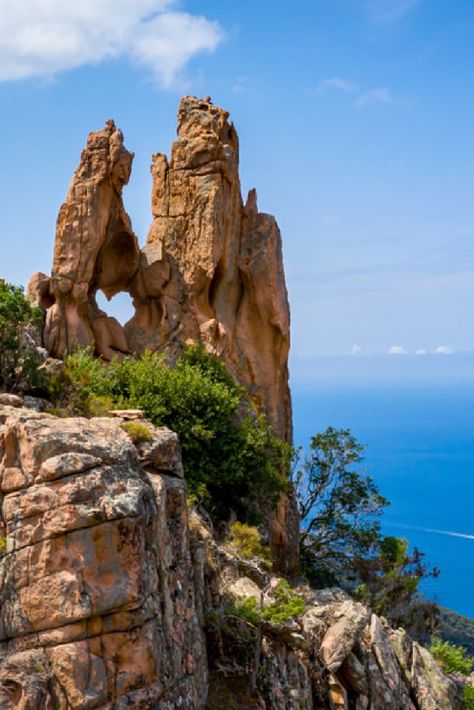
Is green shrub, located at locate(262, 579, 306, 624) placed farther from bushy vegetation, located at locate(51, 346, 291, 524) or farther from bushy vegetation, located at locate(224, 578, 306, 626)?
bushy vegetation, located at locate(51, 346, 291, 524)

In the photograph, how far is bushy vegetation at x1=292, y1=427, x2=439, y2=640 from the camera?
39.5 m

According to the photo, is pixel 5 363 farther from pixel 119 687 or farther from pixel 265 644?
pixel 119 687

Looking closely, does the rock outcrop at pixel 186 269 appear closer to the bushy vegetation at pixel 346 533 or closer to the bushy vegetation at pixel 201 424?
the bushy vegetation at pixel 346 533

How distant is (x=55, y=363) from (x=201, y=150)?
15.1 metres

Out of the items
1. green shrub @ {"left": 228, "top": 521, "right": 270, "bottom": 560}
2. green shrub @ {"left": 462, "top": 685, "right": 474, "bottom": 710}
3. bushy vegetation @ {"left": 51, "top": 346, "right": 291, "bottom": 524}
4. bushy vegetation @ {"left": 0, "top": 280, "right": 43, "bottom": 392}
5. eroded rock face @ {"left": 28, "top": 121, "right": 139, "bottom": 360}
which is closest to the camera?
bushy vegetation @ {"left": 0, "top": 280, "right": 43, "bottom": 392}

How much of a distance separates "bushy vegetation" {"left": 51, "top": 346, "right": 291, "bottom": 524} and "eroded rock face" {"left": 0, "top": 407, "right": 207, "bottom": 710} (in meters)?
11.1

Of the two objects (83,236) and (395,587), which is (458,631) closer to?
(395,587)

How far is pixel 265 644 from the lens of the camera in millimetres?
20453

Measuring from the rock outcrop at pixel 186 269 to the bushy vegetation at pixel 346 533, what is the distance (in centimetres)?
261

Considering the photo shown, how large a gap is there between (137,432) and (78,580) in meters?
4.10

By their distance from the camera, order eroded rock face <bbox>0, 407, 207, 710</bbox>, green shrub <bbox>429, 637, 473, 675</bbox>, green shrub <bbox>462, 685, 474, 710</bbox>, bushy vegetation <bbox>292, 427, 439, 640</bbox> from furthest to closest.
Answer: bushy vegetation <bbox>292, 427, 439, 640</bbox> < green shrub <bbox>429, 637, 473, 675</bbox> < green shrub <bbox>462, 685, 474, 710</bbox> < eroded rock face <bbox>0, 407, 207, 710</bbox>

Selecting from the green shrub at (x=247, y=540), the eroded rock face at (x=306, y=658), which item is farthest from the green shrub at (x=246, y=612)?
the green shrub at (x=247, y=540)

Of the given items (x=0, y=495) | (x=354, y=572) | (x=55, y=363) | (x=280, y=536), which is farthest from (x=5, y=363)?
(x=354, y=572)

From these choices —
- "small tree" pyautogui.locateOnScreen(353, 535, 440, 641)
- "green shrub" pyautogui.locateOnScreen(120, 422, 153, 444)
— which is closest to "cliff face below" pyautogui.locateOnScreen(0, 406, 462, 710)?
"green shrub" pyautogui.locateOnScreen(120, 422, 153, 444)
